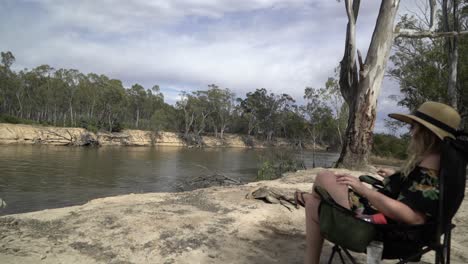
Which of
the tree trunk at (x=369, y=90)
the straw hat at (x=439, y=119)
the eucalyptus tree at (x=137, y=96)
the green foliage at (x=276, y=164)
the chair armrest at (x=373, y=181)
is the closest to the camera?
the straw hat at (x=439, y=119)

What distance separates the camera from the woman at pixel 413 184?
163 centimetres

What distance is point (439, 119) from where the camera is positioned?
1.72 metres

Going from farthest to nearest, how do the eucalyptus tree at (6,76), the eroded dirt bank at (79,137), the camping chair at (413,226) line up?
1. the eucalyptus tree at (6,76)
2. the eroded dirt bank at (79,137)
3. the camping chair at (413,226)

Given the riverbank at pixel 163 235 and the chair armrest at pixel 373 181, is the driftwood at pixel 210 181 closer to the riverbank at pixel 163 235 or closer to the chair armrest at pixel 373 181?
the riverbank at pixel 163 235

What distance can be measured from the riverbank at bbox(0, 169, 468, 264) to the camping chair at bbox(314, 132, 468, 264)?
38.7 inches

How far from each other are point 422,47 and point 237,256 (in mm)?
17403

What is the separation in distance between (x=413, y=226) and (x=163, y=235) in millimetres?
2008

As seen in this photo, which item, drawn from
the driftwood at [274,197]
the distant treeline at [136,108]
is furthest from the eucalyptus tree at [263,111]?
the driftwood at [274,197]

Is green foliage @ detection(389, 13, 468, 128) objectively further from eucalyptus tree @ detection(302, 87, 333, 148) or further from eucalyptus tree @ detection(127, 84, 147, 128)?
eucalyptus tree @ detection(127, 84, 147, 128)

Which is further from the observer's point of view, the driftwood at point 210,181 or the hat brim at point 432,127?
the driftwood at point 210,181

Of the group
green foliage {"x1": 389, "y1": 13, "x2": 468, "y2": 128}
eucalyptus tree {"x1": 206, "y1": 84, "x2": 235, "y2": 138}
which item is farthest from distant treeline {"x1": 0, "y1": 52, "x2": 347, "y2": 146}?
green foliage {"x1": 389, "y1": 13, "x2": 468, "y2": 128}

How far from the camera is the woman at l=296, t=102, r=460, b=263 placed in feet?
5.35

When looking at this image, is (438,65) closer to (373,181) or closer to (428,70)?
(428,70)

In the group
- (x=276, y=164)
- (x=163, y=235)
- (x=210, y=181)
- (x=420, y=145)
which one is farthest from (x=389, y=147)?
(x=420, y=145)
